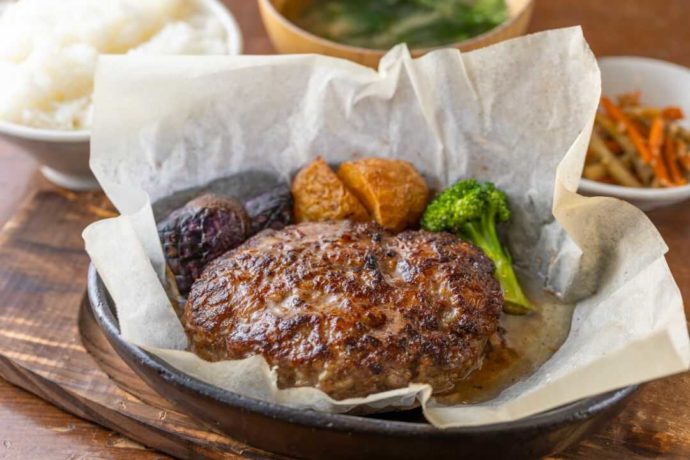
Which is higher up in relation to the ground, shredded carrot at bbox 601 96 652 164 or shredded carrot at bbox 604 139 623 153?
shredded carrot at bbox 601 96 652 164

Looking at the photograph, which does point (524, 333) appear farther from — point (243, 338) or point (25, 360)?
point (25, 360)

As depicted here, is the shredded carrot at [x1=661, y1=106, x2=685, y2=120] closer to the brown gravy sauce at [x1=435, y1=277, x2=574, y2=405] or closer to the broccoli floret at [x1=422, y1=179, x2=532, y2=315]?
the broccoli floret at [x1=422, y1=179, x2=532, y2=315]

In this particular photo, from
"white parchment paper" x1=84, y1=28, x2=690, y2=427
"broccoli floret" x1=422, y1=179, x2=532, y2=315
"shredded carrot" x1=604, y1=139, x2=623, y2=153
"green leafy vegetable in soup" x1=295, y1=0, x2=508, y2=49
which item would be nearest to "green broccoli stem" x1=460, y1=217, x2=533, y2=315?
"broccoli floret" x1=422, y1=179, x2=532, y2=315

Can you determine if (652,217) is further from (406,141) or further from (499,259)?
(406,141)

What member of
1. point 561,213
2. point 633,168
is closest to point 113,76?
point 561,213

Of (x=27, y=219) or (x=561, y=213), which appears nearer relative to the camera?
(x=561, y=213)
